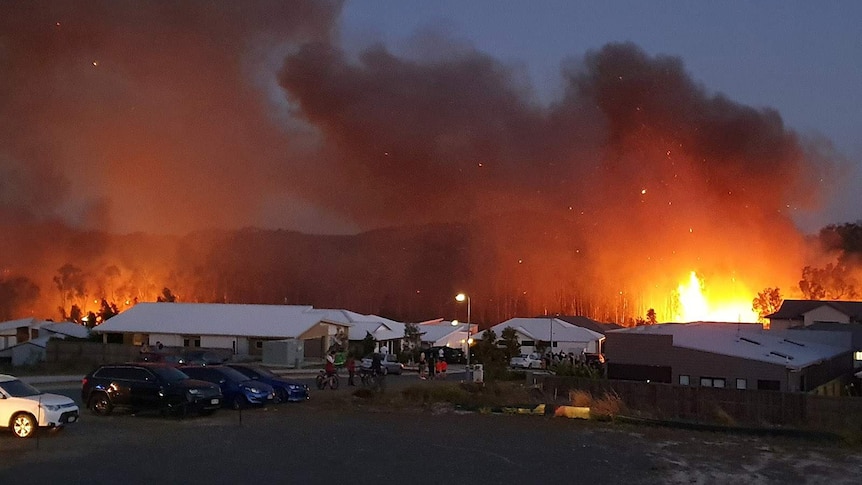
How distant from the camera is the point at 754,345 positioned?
33156 mm

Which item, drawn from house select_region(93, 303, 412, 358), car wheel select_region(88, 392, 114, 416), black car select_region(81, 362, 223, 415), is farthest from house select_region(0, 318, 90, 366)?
car wheel select_region(88, 392, 114, 416)

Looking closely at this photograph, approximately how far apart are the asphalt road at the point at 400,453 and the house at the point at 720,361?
41.3 feet

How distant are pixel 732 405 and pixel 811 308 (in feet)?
140

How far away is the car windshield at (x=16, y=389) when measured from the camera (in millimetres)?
16375

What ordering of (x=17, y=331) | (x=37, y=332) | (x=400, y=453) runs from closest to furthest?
(x=400, y=453), (x=37, y=332), (x=17, y=331)

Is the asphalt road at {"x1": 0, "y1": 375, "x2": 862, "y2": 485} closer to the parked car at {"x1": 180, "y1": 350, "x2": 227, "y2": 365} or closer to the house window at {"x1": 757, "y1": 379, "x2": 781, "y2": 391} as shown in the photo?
the house window at {"x1": 757, "y1": 379, "x2": 781, "y2": 391}

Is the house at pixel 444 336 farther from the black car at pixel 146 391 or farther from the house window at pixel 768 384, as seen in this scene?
the black car at pixel 146 391

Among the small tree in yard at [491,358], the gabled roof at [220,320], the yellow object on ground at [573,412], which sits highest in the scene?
the gabled roof at [220,320]

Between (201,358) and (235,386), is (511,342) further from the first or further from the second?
(235,386)

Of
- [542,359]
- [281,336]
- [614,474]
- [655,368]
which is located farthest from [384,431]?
[542,359]

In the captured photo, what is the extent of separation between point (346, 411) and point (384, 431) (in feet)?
13.0

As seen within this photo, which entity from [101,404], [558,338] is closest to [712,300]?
[558,338]

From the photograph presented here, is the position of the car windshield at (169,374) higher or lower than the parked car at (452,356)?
higher

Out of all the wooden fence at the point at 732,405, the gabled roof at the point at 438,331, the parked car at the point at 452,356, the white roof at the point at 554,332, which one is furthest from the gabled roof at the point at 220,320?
the wooden fence at the point at 732,405
